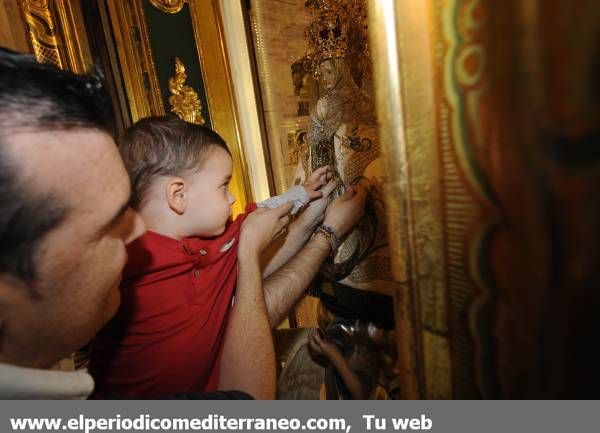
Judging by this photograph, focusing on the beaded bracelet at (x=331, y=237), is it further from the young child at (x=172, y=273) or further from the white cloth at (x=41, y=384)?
the white cloth at (x=41, y=384)

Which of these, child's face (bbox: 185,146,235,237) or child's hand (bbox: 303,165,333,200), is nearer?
child's face (bbox: 185,146,235,237)

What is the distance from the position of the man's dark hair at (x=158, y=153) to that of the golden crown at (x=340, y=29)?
45cm

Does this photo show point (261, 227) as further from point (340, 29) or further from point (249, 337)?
point (340, 29)

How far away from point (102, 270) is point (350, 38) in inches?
33.9

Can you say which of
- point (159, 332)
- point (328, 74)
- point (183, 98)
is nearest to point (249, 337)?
point (159, 332)

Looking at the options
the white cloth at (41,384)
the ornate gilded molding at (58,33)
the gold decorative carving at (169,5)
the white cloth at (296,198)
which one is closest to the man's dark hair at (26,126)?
the white cloth at (41,384)

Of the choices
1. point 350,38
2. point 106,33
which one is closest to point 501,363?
point 350,38

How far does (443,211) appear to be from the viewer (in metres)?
0.31

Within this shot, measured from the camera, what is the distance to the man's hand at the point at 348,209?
0.87m

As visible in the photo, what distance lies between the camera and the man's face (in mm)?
415

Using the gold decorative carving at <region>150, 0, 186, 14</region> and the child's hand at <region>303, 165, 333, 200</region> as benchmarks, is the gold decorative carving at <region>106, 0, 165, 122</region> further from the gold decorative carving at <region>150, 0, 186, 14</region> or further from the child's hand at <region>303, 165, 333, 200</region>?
the child's hand at <region>303, 165, 333, 200</region>

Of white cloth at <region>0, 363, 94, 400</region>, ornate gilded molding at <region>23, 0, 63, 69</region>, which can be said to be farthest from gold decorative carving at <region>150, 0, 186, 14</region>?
white cloth at <region>0, 363, 94, 400</region>

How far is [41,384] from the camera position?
0.42 metres

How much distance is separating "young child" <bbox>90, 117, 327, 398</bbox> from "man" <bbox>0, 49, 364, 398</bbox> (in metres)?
0.16
